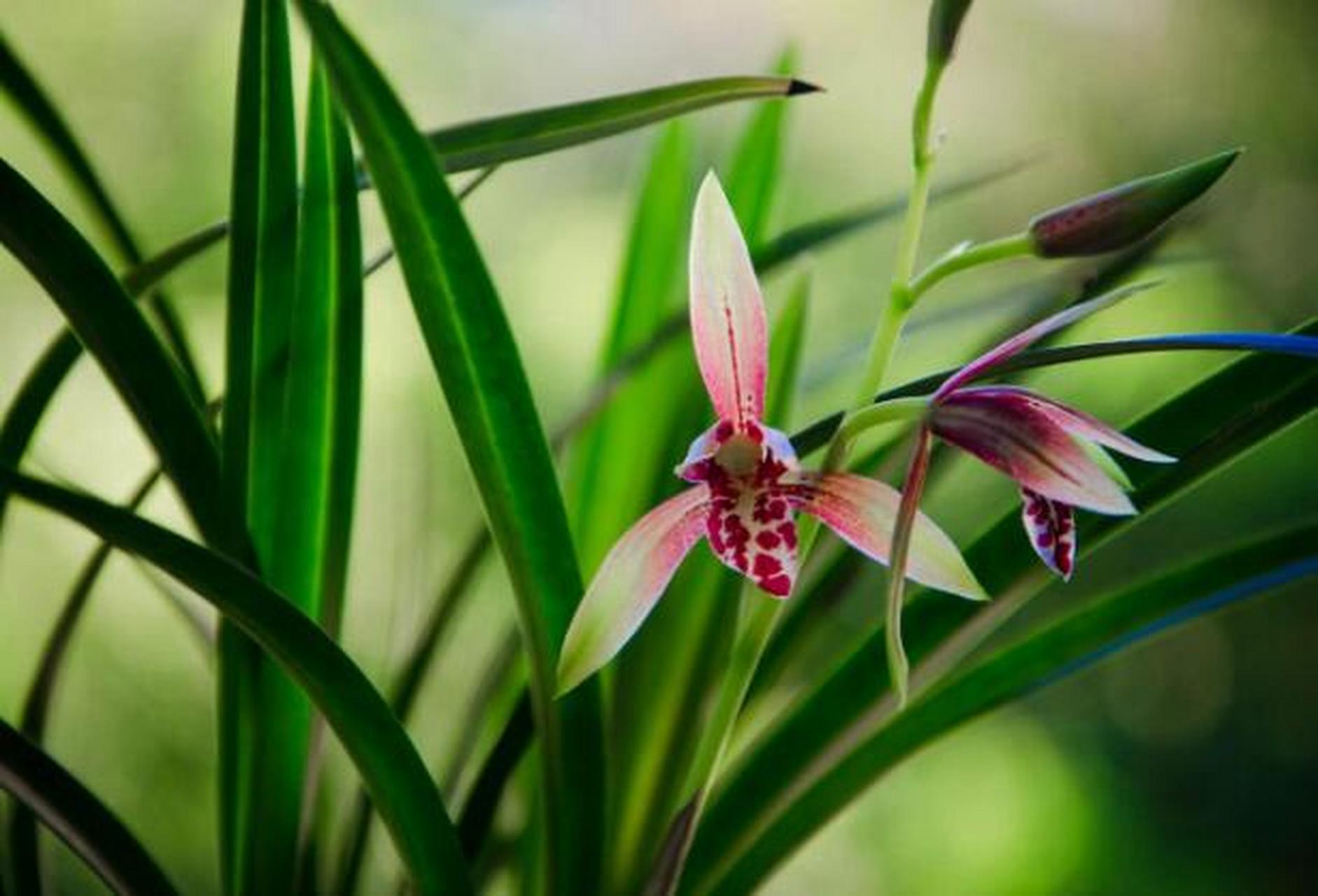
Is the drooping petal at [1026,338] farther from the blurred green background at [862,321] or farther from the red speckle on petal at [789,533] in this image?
the blurred green background at [862,321]

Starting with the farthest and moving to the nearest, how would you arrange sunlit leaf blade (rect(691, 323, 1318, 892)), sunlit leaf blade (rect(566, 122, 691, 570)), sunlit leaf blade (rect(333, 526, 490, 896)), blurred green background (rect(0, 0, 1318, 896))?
blurred green background (rect(0, 0, 1318, 896))
sunlit leaf blade (rect(566, 122, 691, 570))
sunlit leaf blade (rect(333, 526, 490, 896))
sunlit leaf blade (rect(691, 323, 1318, 892))

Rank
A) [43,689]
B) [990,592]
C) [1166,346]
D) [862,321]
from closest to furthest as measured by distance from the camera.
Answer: [1166,346]
[990,592]
[43,689]
[862,321]

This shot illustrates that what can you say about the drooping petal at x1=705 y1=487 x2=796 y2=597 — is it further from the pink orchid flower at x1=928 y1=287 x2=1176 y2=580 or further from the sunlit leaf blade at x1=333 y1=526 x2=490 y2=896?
the sunlit leaf blade at x1=333 y1=526 x2=490 y2=896

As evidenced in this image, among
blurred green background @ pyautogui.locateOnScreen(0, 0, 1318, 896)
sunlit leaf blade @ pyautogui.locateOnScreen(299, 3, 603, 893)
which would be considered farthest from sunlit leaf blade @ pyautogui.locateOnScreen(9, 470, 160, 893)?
blurred green background @ pyautogui.locateOnScreen(0, 0, 1318, 896)

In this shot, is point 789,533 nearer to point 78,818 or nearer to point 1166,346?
point 1166,346

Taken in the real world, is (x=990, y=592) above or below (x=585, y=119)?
below

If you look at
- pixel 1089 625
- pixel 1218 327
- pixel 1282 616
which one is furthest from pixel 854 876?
pixel 1089 625

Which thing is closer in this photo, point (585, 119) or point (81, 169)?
point (585, 119)

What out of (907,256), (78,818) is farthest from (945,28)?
(78,818)
